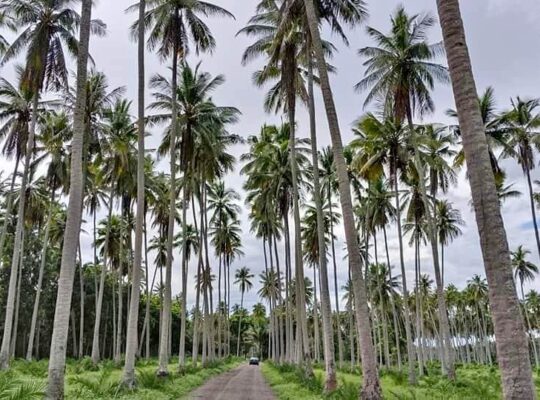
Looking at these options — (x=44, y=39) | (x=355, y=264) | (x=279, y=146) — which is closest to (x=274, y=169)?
(x=279, y=146)

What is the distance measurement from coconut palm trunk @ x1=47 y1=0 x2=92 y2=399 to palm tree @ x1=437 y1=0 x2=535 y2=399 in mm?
9209

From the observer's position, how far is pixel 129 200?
35031mm

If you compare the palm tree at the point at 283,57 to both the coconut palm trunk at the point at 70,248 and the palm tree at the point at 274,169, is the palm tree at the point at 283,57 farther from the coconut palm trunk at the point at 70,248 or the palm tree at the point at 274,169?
the coconut palm trunk at the point at 70,248

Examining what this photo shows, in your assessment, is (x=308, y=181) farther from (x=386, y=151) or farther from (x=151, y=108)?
(x=151, y=108)

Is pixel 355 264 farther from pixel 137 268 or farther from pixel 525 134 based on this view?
pixel 525 134

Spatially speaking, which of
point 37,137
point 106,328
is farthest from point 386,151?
point 106,328

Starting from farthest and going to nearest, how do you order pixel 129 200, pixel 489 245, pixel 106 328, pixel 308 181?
pixel 106 328
pixel 129 200
pixel 308 181
pixel 489 245

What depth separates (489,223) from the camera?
5621 mm

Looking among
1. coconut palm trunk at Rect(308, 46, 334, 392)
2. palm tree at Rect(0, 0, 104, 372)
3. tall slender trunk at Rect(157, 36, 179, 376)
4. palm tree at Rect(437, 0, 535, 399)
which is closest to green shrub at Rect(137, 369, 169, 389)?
tall slender trunk at Rect(157, 36, 179, 376)

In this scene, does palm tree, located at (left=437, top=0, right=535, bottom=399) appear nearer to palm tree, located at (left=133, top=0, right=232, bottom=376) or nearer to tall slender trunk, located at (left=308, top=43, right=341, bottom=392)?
tall slender trunk, located at (left=308, top=43, right=341, bottom=392)

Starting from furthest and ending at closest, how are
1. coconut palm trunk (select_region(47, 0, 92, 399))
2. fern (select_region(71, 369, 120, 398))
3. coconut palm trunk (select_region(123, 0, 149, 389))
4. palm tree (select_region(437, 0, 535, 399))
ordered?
A: coconut palm trunk (select_region(123, 0, 149, 389))
fern (select_region(71, 369, 120, 398))
coconut palm trunk (select_region(47, 0, 92, 399))
palm tree (select_region(437, 0, 535, 399))

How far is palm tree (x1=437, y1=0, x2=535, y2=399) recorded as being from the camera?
5.07 meters

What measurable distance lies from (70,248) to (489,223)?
31.5 feet

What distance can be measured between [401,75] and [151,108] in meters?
12.9
